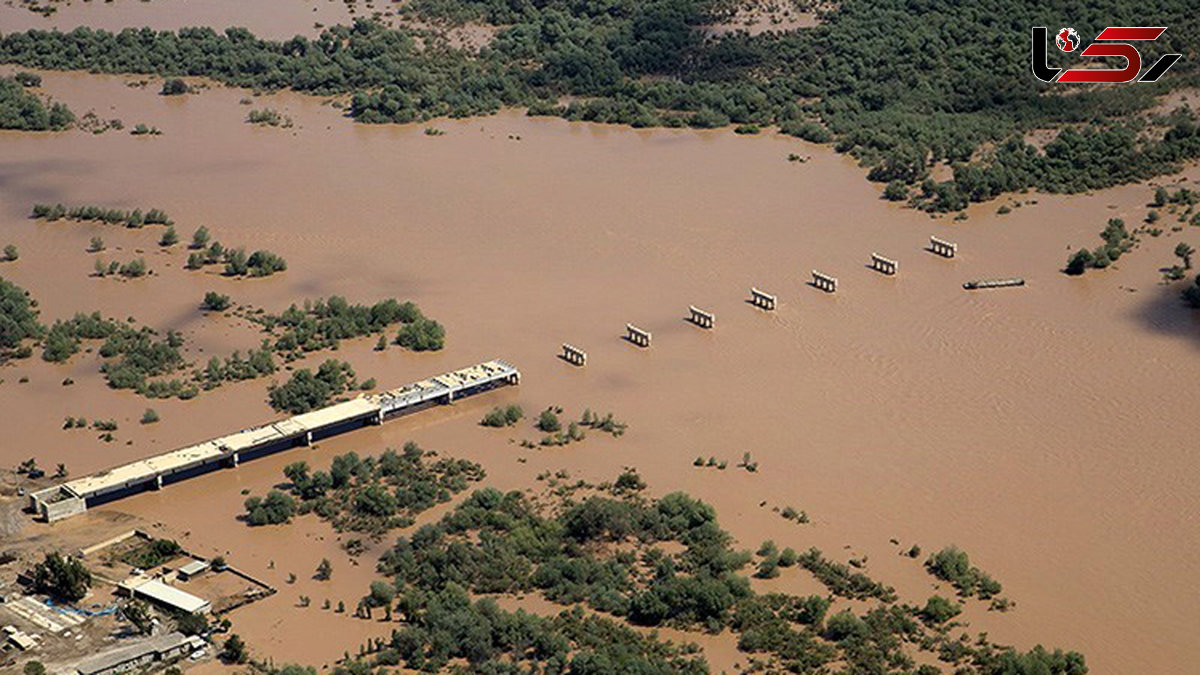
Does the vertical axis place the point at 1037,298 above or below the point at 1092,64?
below

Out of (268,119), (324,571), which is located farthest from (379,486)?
(268,119)

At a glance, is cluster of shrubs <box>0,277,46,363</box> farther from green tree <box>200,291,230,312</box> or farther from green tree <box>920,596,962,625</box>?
green tree <box>920,596,962,625</box>

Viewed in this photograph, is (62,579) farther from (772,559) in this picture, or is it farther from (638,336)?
(638,336)

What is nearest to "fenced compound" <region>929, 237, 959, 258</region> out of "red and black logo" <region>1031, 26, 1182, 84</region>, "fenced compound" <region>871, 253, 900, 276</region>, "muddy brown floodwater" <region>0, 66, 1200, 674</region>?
"muddy brown floodwater" <region>0, 66, 1200, 674</region>

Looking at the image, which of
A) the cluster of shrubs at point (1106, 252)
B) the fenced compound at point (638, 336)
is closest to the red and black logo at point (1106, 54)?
the cluster of shrubs at point (1106, 252)

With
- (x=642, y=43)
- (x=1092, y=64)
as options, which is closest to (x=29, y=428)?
(x=642, y=43)

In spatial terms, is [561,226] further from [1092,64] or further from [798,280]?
[1092,64]
